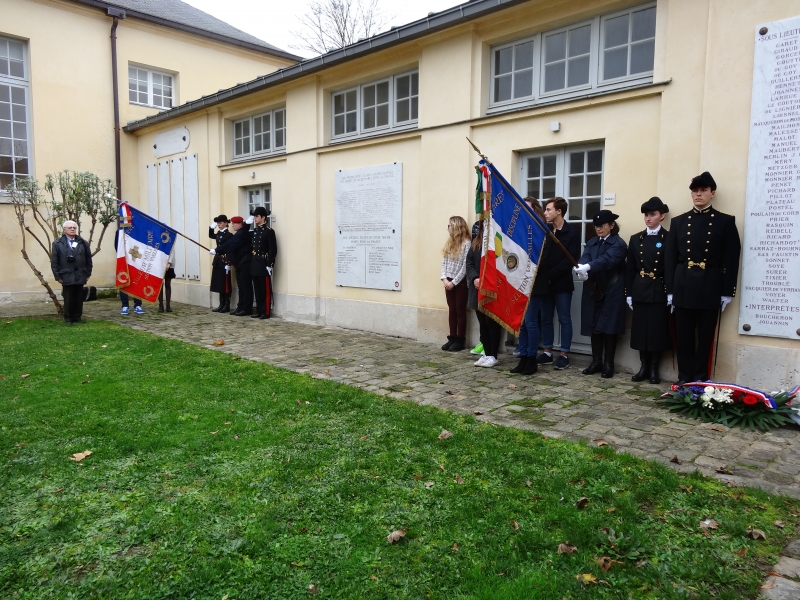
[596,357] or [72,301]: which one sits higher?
[72,301]

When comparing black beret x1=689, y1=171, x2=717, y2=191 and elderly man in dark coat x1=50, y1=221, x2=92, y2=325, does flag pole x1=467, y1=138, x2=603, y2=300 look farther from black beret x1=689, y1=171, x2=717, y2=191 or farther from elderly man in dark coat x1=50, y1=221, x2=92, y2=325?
elderly man in dark coat x1=50, y1=221, x2=92, y2=325

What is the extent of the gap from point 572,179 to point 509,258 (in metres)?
1.66

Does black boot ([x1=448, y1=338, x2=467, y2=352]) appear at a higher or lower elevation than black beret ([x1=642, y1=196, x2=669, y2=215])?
lower

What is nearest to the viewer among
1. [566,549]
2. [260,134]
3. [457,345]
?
[566,549]

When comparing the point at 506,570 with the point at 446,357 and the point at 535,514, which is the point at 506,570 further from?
the point at 446,357

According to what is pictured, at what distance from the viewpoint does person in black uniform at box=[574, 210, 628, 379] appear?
6359 millimetres

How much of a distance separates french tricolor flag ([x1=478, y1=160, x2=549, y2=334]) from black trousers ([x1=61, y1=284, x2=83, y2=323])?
778cm

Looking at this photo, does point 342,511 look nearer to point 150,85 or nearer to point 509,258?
point 509,258

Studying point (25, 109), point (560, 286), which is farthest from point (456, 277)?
point (25, 109)

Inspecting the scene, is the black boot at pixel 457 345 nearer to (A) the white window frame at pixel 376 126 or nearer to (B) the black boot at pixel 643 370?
(B) the black boot at pixel 643 370

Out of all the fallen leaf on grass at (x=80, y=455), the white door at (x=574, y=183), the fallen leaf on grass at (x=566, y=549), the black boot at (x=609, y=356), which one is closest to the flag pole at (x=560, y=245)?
the black boot at (x=609, y=356)

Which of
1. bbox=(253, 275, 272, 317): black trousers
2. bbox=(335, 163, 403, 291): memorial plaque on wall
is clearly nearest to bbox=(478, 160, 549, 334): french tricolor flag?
bbox=(335, 163, 403, 291): memorial plaque on wall

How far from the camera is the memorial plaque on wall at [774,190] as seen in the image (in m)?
5.34

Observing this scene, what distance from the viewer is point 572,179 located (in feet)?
A: 23.7
